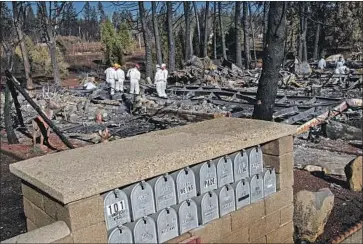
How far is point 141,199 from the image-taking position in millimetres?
2838

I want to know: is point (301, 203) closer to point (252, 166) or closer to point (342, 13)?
point (252, 166)

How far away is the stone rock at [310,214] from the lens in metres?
4.88

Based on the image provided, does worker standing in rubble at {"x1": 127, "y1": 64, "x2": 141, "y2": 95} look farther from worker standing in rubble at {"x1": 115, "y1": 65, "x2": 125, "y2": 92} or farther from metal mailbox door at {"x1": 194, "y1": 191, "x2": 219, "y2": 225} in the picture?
metal mailbox door at {"x1": 194, "y1": 191, "x2": 219, "y2": 225}

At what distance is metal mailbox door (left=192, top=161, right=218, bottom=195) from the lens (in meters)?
3.18

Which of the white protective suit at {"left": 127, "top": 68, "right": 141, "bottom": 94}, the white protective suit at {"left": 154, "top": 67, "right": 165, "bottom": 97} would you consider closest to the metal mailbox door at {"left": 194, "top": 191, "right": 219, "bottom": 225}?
the white protective suit at {"left": 154, "top": 67, "right": 165, "bottom": 97}

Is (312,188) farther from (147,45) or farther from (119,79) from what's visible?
(147,45)

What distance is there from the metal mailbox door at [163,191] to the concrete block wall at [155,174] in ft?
0.25

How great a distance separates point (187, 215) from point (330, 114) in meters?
9.23

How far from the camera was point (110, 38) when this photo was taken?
4119 centimetres

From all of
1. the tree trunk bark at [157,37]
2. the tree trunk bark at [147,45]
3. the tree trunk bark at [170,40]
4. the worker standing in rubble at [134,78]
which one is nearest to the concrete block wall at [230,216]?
the worker standing in rubble at [134,78]

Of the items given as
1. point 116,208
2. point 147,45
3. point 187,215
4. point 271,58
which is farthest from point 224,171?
point 147,45

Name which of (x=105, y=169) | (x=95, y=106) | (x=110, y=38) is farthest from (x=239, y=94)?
(x=110, y=38)

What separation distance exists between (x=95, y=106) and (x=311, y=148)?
9683 mm

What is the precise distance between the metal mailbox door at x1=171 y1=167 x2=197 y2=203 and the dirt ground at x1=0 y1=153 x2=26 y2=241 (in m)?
2.72
